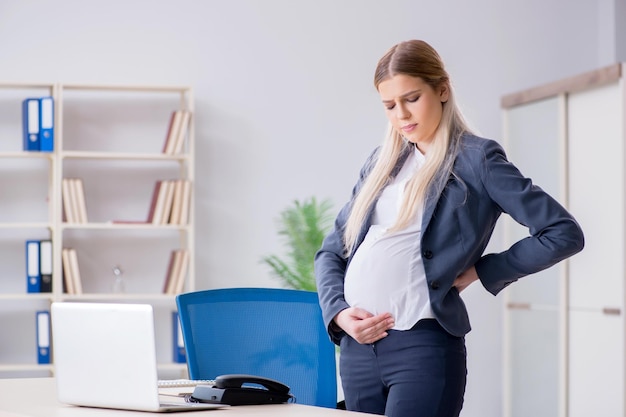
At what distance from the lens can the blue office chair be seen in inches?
95.2

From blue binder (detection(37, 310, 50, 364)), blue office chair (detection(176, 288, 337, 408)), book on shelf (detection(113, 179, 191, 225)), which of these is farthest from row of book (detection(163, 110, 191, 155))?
blue office chair (detection(176, 288, 337, 408))

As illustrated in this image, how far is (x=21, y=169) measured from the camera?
15.9 feet

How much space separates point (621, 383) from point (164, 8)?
2.98m

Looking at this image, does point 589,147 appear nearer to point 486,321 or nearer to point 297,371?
point 486,321

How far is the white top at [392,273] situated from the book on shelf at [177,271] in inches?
102

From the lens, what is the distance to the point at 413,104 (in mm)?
2172

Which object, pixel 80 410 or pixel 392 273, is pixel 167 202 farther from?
pixel 80 410

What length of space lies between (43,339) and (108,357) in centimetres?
302

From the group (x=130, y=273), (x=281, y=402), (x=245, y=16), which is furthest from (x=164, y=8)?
(x=281, y=402)

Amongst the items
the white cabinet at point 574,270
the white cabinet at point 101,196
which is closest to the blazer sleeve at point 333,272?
the white cabinet at point 574,270

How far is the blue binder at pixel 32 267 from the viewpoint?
15.1ft

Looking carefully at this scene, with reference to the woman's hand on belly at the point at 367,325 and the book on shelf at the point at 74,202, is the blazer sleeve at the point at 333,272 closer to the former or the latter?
the woman's hand on belly at the point at 367,325

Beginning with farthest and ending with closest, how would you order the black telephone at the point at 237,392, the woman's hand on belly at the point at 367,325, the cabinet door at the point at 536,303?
the cabinet door at the point at 536,303 < the woman's hand on belly at the point at 367,325 < the black telephone at the point at 237,392

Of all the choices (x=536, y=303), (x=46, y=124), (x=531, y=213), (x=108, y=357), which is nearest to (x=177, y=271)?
(x=46, y=124)
